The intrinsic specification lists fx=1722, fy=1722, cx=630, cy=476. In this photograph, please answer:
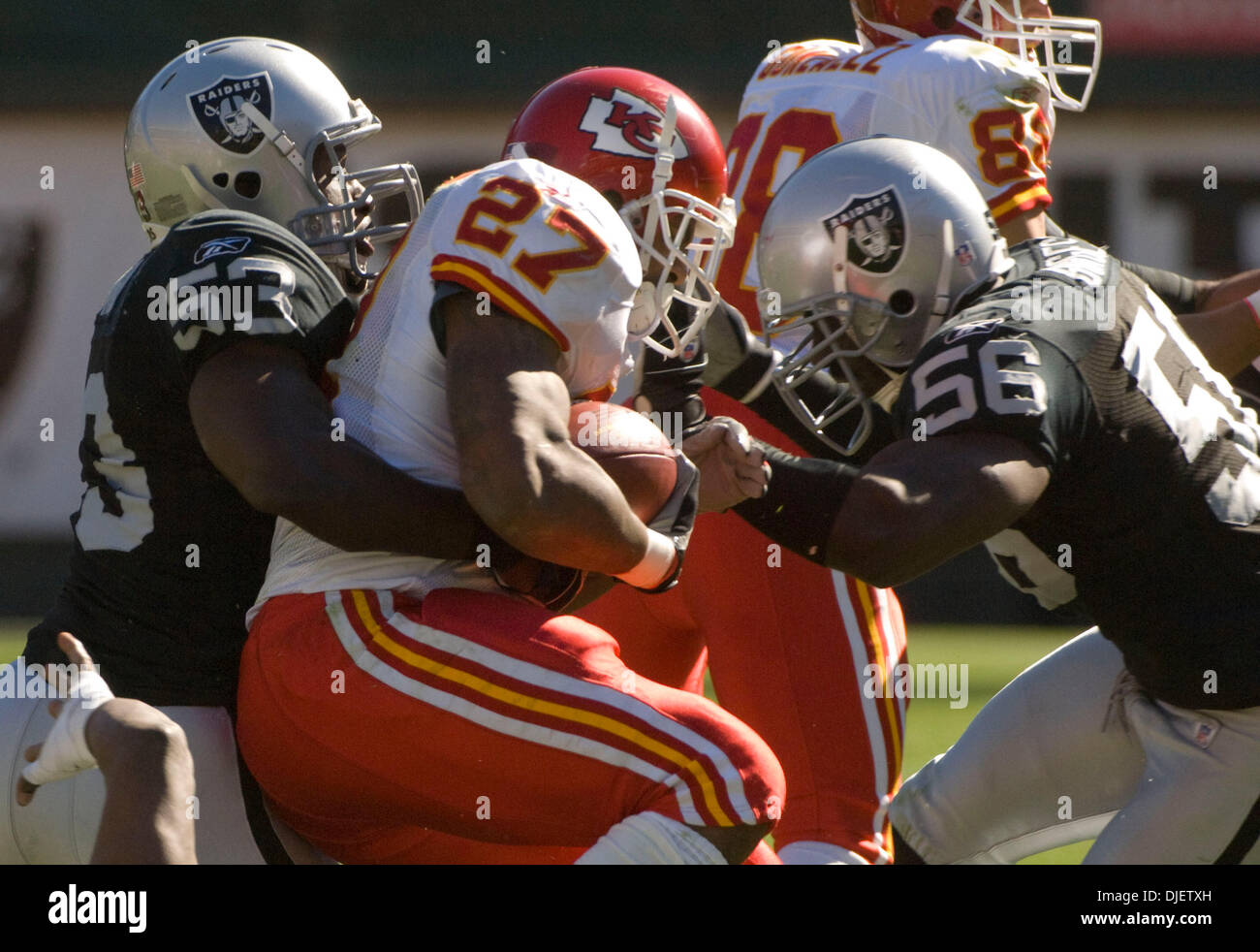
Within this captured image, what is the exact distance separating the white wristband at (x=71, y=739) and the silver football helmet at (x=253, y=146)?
106cm

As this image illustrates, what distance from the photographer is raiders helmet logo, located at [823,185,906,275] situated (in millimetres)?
3301

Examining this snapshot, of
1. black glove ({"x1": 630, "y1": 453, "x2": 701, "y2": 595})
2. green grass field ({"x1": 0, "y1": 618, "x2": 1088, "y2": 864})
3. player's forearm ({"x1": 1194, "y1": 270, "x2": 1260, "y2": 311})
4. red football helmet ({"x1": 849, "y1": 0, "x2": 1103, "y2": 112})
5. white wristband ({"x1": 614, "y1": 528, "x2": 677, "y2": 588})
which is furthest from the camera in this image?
green grass field ({"x1": 0, "y1": 618, "x2": 1088, "y2": 864})

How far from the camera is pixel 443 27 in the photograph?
10.7 m

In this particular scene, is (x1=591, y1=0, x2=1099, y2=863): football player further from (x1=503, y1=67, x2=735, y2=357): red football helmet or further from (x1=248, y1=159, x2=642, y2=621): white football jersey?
(x1=248, y1=159, x2=642, y2=621): white football jersey

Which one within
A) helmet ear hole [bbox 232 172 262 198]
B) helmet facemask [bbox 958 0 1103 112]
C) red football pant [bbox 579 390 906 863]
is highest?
helmet facemask [bbox 958 0 1103 112]

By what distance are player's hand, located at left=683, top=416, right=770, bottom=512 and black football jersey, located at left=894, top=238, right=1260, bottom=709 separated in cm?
27

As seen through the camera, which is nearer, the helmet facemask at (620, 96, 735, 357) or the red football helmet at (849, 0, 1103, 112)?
the helmet facemask at (620, 96, 735, 357)

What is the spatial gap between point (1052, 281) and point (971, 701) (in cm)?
429

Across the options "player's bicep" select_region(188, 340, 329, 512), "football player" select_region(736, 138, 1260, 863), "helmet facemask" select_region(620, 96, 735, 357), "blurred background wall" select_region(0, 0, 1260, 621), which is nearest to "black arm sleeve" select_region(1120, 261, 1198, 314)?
"football player" select_region(736, 138, 1260, 863)

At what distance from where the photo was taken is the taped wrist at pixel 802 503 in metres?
3.03

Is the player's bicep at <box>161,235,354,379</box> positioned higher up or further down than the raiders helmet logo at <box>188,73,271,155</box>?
further down

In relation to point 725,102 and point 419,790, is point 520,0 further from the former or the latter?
point 419,790

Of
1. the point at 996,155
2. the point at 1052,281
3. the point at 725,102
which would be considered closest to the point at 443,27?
the point at 725,102

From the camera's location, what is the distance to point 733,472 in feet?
10.1
